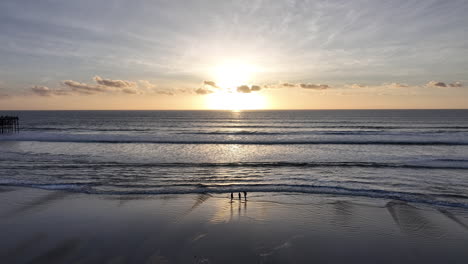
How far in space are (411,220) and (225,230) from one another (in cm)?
691

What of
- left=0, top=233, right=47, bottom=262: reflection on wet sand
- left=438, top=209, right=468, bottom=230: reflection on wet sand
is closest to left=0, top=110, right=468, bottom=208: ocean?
left=438, top=209, right=468, bottom=230: reflection on wet sand

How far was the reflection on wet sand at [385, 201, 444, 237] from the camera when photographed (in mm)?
8914

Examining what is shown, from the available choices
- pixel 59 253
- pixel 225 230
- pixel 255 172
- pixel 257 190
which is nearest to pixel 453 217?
pixel 257 190

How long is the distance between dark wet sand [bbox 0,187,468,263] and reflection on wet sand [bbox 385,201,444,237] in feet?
0.11

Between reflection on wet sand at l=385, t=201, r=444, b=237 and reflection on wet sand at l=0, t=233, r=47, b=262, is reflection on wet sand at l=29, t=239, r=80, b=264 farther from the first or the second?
reflection on wet sand at l=385, t=201, r=444, b=237

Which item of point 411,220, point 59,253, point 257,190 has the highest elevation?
point 257,190

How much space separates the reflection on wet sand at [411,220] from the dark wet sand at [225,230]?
0.11 ft

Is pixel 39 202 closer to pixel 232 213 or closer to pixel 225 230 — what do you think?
pixel 232 213

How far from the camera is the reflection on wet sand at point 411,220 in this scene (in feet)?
29.2

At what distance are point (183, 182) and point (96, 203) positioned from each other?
4.78m

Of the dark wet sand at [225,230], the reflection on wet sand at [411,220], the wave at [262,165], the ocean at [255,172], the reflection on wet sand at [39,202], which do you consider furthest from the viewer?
the wave at [262,165]

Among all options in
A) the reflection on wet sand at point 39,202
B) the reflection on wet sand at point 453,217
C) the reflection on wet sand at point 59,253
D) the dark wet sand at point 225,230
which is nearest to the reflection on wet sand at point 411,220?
the dark wet sand at point 225,230

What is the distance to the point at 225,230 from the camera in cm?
900

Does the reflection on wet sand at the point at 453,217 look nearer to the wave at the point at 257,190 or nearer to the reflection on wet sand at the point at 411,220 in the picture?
the reflection on wet sand at the point at 411,220
